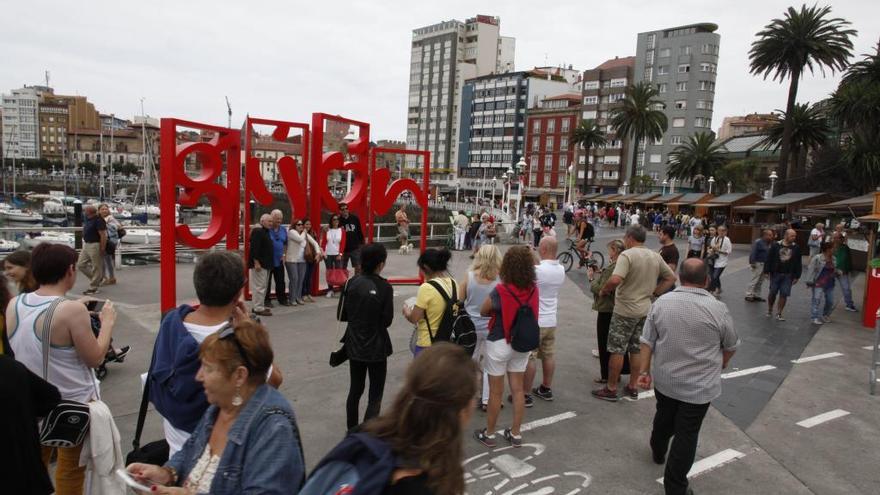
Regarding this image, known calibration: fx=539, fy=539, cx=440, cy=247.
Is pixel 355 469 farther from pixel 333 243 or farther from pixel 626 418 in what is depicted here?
pixel 333 243

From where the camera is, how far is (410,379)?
1.62 metres

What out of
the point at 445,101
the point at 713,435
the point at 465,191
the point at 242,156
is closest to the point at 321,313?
the point at 242,156

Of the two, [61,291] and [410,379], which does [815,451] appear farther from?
[61,291]

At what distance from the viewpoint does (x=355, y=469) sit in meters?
1.53

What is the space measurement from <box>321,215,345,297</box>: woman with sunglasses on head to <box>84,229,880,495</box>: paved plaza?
1393 mm

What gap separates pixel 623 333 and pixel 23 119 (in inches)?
5846

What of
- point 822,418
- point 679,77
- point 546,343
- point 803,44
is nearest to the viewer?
point 546,343

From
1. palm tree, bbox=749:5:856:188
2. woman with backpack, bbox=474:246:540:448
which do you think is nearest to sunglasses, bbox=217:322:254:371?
woman with backpack, bbox=474:246:540:448

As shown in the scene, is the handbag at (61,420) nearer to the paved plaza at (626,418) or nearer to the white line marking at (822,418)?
the paved plaza at (626,418)

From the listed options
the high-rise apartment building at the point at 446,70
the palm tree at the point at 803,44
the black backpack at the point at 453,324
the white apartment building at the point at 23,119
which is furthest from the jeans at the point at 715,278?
the white apartment building at the point at 23,119

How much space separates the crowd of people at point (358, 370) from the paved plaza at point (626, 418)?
0.95 ft

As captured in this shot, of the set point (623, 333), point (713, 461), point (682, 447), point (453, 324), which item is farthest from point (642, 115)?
point (682, 447)

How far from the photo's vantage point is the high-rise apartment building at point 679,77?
7256 cm

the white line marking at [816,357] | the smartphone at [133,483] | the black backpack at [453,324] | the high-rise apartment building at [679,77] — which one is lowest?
the white line marking at [816,357]
